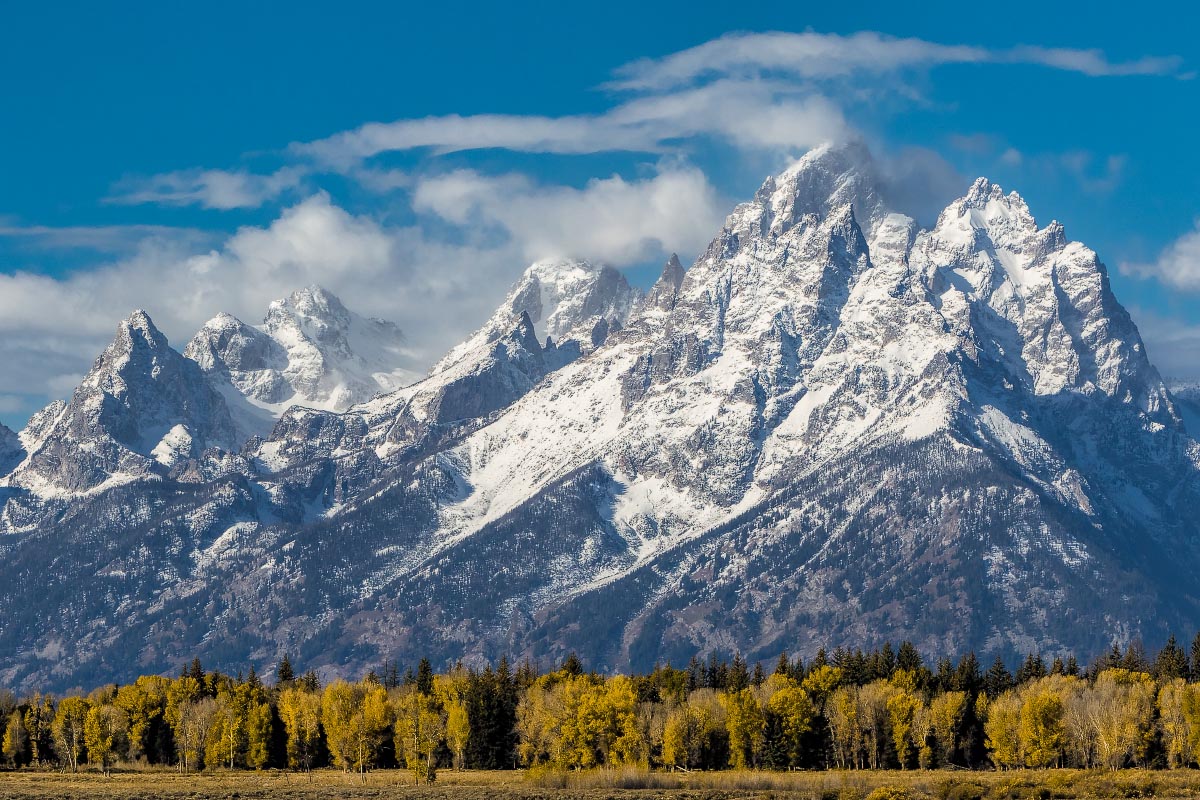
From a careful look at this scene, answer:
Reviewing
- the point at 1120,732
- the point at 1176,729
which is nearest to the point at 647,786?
the point at 1120,732

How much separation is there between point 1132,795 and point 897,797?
21.7 meters

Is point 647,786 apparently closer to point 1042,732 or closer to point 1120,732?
point 1042,732

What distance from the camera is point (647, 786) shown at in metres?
174

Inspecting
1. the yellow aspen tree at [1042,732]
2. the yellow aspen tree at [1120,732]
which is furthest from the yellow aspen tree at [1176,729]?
the yellow aspen tree at [1042,732]

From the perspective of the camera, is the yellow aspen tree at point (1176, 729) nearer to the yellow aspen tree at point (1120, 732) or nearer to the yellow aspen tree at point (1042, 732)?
the yellow aspen tree at point (1120, 732)

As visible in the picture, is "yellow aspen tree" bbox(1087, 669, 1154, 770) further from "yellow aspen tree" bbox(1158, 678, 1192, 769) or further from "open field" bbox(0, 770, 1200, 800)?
"open field" bbox(0, 770, 1200, 800)

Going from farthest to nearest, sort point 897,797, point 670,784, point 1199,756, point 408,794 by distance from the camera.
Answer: point 1199,756 → point 670,784 → point 408,794 → point 897,797

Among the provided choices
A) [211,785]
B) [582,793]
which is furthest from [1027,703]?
[211,785]

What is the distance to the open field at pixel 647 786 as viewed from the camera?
159 metres

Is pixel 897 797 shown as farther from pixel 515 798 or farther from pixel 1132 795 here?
pixel 515 798

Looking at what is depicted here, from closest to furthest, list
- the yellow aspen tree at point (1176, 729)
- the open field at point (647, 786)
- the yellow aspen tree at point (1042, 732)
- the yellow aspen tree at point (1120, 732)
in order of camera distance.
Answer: the open field at point (647, 786) < the yellow aspen tree at point (1120, 732) < the yellow aspen tree at point (1176, 729) < the yellow aspen tree at point (1042, 732)

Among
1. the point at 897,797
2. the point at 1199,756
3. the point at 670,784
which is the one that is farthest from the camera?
the point at 1199,756

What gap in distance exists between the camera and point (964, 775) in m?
185

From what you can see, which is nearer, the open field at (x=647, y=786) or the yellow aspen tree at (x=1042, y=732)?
the open field at (x=647, y=786)
